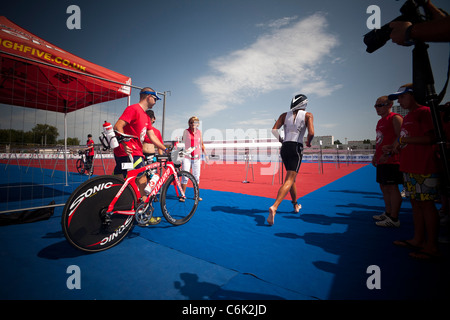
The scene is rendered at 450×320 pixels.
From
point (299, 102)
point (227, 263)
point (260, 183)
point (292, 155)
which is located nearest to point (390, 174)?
point (292, 155)

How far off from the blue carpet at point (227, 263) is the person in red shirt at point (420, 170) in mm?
244

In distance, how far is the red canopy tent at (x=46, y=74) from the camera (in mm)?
3756

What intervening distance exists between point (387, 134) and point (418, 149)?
1282 millimetres

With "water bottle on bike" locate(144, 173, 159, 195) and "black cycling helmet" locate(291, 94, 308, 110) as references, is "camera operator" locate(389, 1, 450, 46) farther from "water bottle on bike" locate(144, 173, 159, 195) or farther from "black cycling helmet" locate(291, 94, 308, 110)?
"water bottle on bike" locate(144, 173, 159, 195)

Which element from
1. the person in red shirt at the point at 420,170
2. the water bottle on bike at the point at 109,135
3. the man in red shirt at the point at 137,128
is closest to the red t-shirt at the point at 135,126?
the man in red shirt at the point at 137,128

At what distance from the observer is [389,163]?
10.7ft

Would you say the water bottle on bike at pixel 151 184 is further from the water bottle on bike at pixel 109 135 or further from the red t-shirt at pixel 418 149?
the red t-shirt at pixel 418 149

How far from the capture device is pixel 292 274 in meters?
1.96

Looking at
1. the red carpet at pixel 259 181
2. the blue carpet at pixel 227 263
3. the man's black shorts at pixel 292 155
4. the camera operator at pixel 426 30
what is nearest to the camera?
the camera operator at pixel 426 30

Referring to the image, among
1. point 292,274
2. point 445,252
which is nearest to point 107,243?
point 292,274

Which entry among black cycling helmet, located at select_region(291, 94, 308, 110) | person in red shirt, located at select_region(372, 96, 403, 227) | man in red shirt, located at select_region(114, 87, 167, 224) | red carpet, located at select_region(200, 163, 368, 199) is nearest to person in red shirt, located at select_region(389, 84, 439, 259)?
person in red shirt, located at select_region(372, 96, 403, 227)

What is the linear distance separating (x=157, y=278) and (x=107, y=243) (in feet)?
3.53

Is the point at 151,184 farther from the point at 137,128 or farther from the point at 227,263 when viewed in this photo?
the point at 227,263
